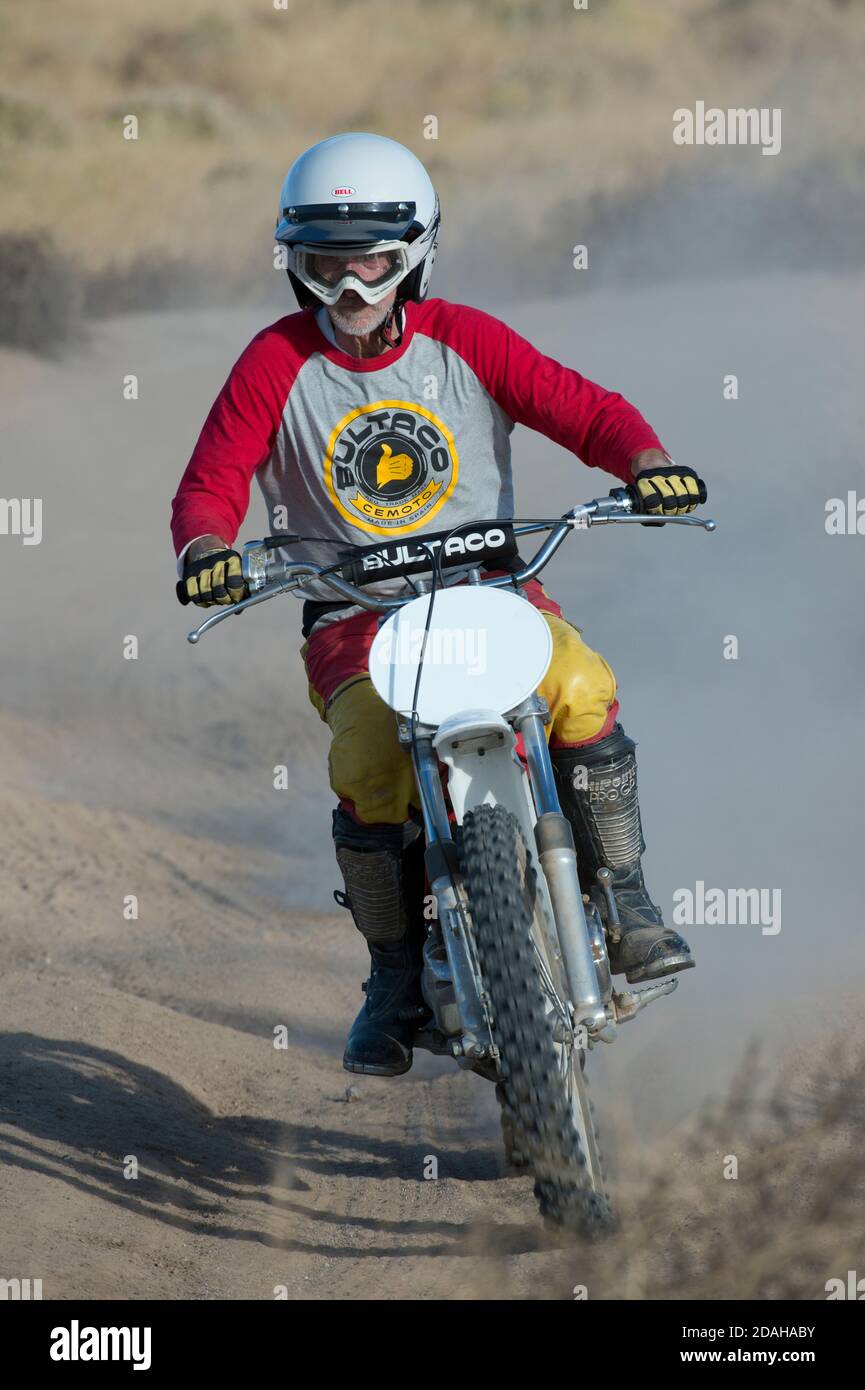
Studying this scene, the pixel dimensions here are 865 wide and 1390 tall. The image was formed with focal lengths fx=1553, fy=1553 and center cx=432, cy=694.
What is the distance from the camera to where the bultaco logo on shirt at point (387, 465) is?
4.34 m

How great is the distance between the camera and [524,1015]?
3.38 metres

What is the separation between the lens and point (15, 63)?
1769 centimetres

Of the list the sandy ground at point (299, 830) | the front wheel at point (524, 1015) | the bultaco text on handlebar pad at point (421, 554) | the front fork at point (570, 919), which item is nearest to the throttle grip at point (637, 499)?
the bultaco text on handlebar pad at point (421, 554)

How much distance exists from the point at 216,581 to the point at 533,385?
1.17 metres

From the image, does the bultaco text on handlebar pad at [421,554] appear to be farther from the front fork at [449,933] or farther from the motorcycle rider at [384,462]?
the front fork at [449,933]

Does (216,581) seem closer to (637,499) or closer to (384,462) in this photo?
(384,462)

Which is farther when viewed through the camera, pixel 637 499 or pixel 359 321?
pixel 359 321

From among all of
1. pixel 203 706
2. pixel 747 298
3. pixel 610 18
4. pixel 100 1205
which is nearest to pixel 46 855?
pixel 203 706

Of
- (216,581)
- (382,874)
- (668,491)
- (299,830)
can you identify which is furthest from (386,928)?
(299,830)

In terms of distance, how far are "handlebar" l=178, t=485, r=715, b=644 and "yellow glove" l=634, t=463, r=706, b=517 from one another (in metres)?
0.02

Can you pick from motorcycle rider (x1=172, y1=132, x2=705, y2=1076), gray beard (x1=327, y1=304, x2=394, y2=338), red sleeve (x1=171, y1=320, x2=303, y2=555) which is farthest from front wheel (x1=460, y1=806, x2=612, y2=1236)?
gray beard (x1=327, y1=304, x2=394, y2=338)

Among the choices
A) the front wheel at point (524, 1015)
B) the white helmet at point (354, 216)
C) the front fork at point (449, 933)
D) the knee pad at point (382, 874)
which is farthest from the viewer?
the knee pad at point (382, 874)

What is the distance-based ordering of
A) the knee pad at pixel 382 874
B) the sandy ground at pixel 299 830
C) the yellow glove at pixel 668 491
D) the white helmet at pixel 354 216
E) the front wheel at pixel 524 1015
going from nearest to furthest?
the front wheel at pixel 524 1015 → the yellow glove at pixel 668 491 → the white helmet at pixel 354 216 → the knee pad at pixel 382 874 → the sandy ground at pixel 299 830

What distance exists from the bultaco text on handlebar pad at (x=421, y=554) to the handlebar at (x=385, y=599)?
0.02 meters
